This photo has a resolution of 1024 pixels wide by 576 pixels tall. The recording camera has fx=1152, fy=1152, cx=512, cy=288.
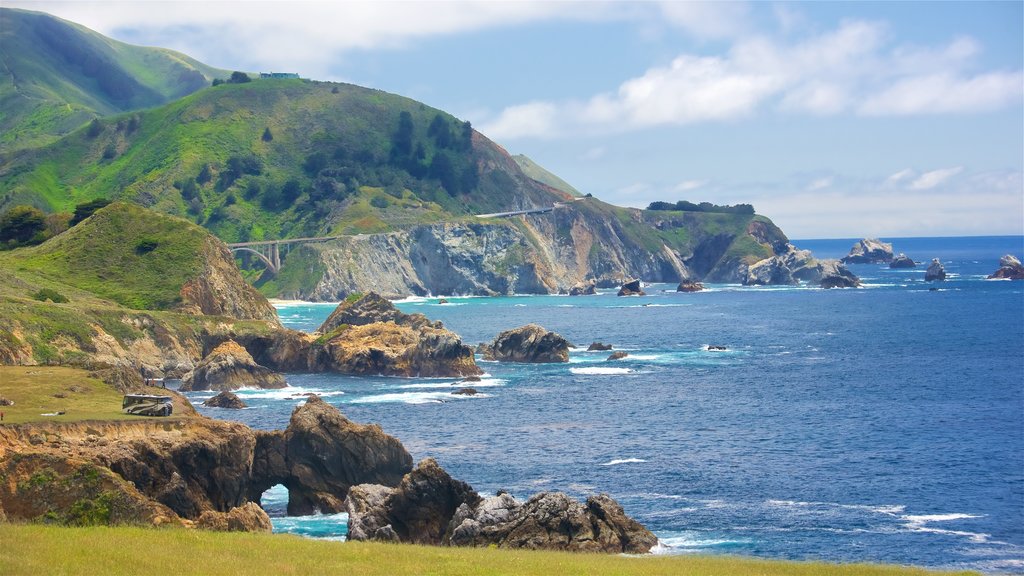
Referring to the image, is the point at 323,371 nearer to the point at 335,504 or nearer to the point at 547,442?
the point at 547,442

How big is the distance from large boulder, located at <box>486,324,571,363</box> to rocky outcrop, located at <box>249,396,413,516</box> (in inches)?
2905

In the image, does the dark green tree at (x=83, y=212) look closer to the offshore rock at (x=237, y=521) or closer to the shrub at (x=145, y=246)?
the shrub at (x=145, y=246)

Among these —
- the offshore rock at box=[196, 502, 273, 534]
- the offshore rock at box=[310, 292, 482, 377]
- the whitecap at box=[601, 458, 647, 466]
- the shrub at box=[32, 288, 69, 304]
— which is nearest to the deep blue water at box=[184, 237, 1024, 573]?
the whitecap at box=[601, 458, 647, 466]

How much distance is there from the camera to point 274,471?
63094 millimetres

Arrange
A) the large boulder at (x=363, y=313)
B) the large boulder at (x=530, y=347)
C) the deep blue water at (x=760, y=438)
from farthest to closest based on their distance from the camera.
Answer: the large boulder at (x=363, y=313)
the large boulder at (x=530, y=347)
the deep blue water at (x=760, y=438)

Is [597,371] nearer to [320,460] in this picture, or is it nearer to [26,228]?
[320,460]

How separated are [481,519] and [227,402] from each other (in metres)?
52.9

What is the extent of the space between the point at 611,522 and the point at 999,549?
63.4 ft

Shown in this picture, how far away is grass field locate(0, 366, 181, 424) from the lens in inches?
2299

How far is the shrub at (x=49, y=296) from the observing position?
126906 millimetres

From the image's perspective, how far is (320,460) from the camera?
209 feet

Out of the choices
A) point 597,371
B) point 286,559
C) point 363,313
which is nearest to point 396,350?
point 363,313

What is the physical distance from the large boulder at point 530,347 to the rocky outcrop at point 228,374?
33.4m

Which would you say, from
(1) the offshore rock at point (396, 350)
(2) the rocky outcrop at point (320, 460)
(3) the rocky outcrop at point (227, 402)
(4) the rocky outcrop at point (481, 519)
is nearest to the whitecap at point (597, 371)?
(1) the offshore rock at point (396, 350)
